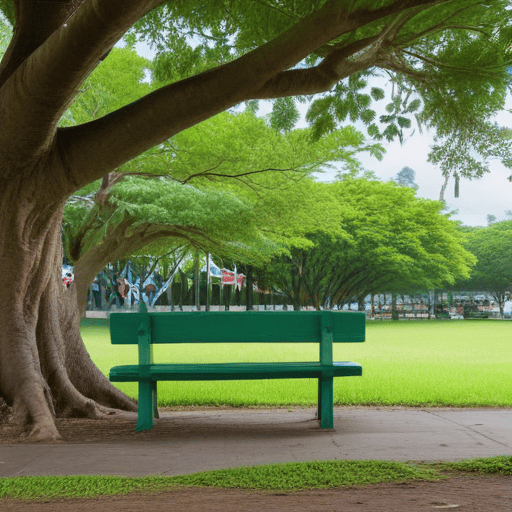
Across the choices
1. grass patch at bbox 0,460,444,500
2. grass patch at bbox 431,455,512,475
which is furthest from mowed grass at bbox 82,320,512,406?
grass patch at bbox 0,460,444,500

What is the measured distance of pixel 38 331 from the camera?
6863 millimetres

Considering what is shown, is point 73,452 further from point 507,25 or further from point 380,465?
point 507,25

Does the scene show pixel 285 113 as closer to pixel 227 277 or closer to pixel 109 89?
pixel 109 89

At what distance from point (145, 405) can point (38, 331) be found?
5.96 feet

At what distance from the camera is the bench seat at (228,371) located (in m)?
5.54

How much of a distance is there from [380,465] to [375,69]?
19.1ft

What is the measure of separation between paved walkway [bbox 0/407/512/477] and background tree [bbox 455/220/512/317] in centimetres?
5543

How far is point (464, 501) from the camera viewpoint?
131 inches

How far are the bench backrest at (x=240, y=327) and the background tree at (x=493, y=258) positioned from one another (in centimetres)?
5590

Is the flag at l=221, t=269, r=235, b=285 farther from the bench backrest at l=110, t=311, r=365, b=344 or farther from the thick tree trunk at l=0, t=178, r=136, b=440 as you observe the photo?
the bench backrest at l=110, t=311, r=365, b=344

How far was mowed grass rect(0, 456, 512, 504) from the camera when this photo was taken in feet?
11.8

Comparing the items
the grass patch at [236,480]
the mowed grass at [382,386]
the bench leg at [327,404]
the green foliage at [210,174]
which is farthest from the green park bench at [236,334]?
the green foliage at [210,174]

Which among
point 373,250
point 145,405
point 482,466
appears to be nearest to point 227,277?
point 373,250

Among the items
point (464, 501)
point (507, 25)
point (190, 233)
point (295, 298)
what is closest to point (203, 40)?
point (507, 25)
